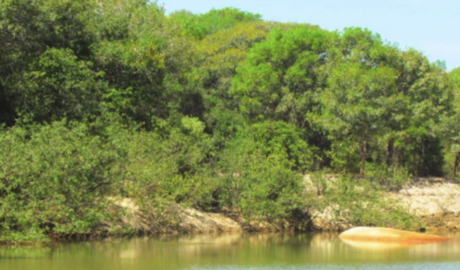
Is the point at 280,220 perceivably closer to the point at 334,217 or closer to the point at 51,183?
the point at 334,217

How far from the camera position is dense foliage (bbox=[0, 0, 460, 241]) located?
2592 cm

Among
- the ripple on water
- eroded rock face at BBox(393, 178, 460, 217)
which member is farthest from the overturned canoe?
the ripple on water

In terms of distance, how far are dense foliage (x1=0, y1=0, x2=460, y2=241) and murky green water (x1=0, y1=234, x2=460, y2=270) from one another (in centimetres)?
128

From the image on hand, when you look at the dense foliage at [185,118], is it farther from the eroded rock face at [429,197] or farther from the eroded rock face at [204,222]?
the eroded rock face at [429,197]

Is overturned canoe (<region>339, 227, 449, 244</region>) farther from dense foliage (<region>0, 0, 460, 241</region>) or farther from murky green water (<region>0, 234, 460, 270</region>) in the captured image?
dense foliage (<region>0, 0, 460, 241</region>)

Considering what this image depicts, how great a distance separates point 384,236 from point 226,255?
28.0 feet

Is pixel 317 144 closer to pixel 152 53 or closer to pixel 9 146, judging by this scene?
pixel 152 53

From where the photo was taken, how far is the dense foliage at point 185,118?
25.9 m

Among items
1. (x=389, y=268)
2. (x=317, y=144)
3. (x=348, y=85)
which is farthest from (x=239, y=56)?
(x=389, y=268)

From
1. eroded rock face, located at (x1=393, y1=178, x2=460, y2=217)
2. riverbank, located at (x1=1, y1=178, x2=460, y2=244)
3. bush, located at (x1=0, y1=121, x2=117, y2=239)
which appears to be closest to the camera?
bush, located at (x1=0, y1=121, x2=117, y2=239)

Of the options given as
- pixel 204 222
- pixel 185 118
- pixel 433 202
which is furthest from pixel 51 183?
pixel 433 202

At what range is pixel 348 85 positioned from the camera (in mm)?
42688

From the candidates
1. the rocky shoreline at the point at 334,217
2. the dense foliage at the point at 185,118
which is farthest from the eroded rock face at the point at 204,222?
the dense foliage at the point at 185,118

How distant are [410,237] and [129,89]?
1584 centimetres
